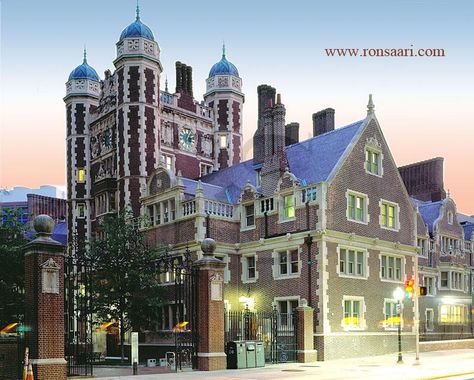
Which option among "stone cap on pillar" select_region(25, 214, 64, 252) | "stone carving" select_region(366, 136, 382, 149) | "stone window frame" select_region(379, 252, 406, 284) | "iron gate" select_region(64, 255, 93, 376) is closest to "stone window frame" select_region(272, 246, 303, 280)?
"stone window frame" select_region(379, 252, 406, 284)

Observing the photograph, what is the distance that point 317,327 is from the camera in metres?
35.2

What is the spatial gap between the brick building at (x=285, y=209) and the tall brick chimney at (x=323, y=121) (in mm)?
79

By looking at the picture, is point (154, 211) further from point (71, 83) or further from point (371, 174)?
point (71, 83)

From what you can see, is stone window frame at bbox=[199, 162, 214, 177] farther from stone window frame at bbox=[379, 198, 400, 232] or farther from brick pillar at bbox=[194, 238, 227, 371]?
brick pillar at bbox=[194, 238, 227, 371]

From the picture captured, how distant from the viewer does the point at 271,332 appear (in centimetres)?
3344

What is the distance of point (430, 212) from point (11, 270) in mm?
34007

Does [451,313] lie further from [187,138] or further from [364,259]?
[187,138]

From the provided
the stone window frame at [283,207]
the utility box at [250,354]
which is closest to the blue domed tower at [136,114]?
the stone window frame at [283,207]

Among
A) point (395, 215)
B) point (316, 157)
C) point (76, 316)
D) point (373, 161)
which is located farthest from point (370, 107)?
point (76, 316)

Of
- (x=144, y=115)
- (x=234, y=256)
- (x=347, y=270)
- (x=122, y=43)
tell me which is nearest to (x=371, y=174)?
(x=347, y=270)

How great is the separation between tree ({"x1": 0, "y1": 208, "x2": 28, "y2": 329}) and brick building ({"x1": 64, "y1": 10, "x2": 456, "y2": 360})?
8.37 m

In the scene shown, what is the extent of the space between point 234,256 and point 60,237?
4371cm

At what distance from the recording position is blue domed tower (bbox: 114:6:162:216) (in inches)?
1929

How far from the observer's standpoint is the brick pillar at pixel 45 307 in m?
21.6
